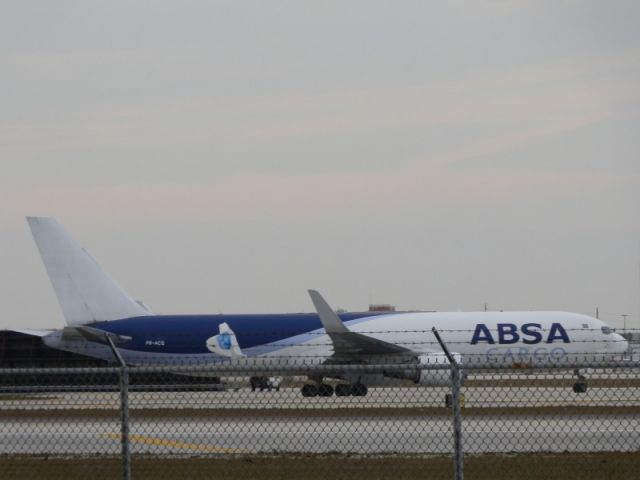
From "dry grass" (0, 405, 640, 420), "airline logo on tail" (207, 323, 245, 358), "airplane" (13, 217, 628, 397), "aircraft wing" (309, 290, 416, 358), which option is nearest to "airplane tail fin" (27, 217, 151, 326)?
"airplane" (13, 217, 628, 397)

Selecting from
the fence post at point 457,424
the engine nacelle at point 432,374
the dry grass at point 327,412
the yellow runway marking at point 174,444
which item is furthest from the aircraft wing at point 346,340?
the fence post at point 457,424

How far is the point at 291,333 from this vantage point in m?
40.4

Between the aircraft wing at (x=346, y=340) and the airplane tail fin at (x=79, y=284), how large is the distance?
8517 millimetres

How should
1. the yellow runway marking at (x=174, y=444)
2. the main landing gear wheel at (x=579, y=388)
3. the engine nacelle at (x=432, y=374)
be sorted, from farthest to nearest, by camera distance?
1. the engine nacelle at (x=432, y=374)
2. the main landing gear wheel at (x=579, y=388)
3. the yellow runway marking at (x=174, y=444)

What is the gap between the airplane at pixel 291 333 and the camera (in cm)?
3744

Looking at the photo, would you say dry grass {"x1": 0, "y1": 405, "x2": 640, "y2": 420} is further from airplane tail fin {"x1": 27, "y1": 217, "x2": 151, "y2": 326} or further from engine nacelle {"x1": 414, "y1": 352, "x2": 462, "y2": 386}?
airplane tail fin {"x1": 27, "y1": 217, "x2": 151, "y2": 326}

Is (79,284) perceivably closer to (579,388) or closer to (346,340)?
(346,340)

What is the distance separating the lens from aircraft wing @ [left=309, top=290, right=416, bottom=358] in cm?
3675

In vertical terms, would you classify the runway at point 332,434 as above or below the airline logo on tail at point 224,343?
below

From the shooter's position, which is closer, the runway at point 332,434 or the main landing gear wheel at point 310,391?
the runway at point 332,434

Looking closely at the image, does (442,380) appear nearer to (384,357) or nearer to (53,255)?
(384,357)

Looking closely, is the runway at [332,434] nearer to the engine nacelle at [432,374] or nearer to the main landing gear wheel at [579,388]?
the main landing gear wheel at [579,388]

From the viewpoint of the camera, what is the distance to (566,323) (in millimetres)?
38656

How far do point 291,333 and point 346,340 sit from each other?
3.45 metres
